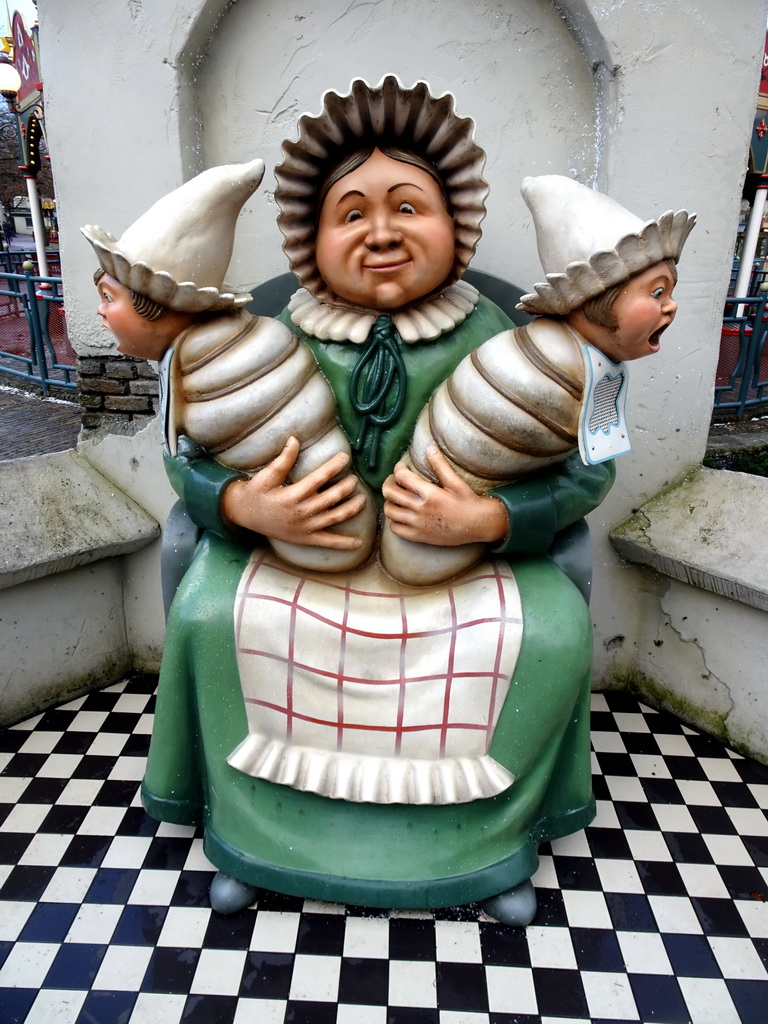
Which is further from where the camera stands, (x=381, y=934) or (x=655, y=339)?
(x=381, y=934)

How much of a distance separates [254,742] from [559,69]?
2025mm

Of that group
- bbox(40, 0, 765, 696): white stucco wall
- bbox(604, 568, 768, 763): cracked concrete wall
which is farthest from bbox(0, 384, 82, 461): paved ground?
bbox(604, 568, 768, 763): cracked concrete wall

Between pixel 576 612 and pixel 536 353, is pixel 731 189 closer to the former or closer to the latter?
pixel 536 353

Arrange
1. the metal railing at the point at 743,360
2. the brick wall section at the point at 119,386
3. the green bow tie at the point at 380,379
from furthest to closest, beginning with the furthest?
the metal railing at the point at 743,360, the brick wall section at the point at 119,386, the green bow tie at the point at 380,379

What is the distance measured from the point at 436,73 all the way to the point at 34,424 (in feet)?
10.6

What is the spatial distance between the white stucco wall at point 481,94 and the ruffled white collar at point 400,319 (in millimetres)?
593

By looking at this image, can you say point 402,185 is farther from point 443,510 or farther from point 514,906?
point 514,906

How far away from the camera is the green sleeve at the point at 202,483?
1793mm

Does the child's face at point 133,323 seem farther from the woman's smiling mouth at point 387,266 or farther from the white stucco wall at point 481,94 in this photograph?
the white stucco wall at point 481,94

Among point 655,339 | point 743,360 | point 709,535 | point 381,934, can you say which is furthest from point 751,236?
point 381,934

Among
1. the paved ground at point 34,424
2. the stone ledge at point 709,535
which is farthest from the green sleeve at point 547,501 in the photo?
the paved ground at point 34,424

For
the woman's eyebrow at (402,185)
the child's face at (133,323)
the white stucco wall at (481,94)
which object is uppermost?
the white stucco wall at (481,94)

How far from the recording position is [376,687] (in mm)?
1800

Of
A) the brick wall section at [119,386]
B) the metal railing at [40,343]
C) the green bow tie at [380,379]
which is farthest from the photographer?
the metal railing at [40,343]
